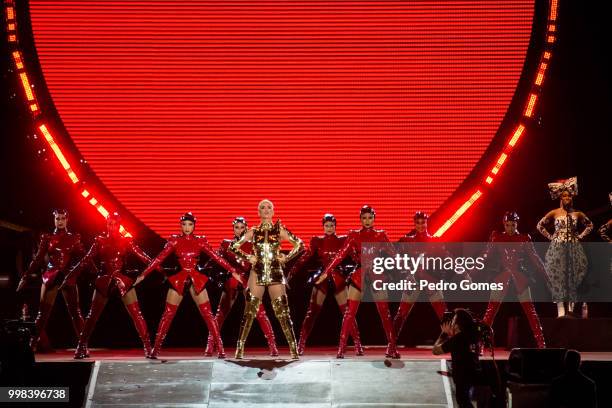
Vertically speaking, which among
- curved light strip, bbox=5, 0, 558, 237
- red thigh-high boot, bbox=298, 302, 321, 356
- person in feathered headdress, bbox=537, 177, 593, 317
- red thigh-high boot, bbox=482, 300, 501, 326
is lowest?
red thigh-high boot, bbox=298, 302, 321, 356

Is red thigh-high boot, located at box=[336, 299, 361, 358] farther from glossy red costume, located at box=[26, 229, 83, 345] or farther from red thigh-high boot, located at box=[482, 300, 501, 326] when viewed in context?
glossy red costume, located at box=[26, 229, 83, 345]

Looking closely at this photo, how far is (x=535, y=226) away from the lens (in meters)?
9.00

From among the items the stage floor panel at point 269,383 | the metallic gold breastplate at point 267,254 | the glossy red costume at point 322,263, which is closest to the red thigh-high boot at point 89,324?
the stage floor panel at point 269,383

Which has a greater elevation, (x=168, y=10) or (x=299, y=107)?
(x=168, y=10)

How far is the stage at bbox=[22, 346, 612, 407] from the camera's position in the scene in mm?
6496

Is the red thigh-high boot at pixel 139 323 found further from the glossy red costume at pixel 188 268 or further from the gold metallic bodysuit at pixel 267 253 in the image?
the gold metallic bodysuit at pixel 267 253

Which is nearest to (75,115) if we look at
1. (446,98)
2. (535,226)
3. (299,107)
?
(299,107)

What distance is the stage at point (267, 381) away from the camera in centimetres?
650

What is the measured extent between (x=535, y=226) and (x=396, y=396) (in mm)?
3283

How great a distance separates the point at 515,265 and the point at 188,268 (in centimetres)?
297

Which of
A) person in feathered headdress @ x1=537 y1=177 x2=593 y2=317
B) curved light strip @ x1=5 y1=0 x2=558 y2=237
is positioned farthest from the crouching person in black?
person in feathered headdress @ x1=537 y1=177 x2=593 y2=317

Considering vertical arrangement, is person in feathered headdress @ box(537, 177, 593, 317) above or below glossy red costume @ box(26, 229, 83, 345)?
above

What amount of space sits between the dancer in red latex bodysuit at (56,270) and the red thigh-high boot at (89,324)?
11.4 inches

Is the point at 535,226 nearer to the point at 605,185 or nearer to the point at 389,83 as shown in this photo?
the point at 605,185
